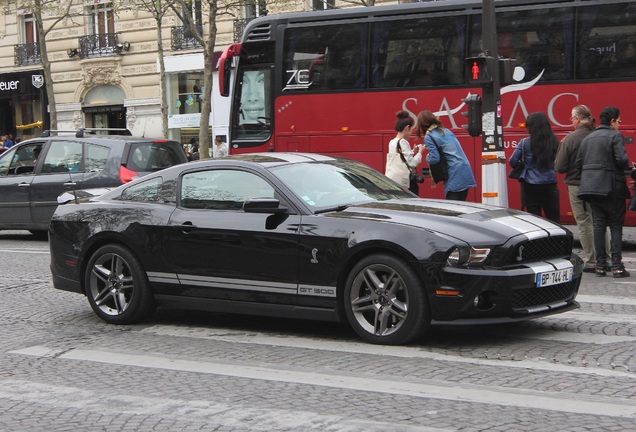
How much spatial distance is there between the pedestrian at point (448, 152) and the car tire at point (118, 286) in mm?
4681

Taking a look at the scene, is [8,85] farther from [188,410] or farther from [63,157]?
[188,410]

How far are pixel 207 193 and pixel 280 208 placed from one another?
0.89 m

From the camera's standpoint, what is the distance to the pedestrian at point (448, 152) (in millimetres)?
11852

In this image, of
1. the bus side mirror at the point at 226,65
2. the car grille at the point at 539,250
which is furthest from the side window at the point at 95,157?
the car grille at the point at 539,250

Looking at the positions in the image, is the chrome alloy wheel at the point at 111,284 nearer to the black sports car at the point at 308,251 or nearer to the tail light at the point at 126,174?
the black sports car at the point at 308,251

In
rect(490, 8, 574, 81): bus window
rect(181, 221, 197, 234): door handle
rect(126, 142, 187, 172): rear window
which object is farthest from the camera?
rect(126, 142, 187, 172): rear window

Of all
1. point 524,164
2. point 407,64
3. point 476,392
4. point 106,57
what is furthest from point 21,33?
point 476,392

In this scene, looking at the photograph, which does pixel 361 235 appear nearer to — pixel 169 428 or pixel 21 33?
pixel 169 428

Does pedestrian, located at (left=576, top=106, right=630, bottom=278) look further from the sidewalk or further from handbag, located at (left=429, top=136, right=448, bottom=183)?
the sidewalk

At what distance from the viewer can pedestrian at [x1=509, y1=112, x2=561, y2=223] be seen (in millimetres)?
11695

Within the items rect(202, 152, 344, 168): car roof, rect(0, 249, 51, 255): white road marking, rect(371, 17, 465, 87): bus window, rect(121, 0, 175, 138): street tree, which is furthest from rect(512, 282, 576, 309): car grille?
rect(121, 0, 175, 138): street tree

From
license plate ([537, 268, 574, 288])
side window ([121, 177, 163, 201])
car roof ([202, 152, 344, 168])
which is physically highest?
car roof ([202, 152, 344, 168])

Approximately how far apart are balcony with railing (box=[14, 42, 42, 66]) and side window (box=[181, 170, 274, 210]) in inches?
1387

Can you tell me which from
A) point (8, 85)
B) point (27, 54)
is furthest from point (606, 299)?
point (8, 85)
